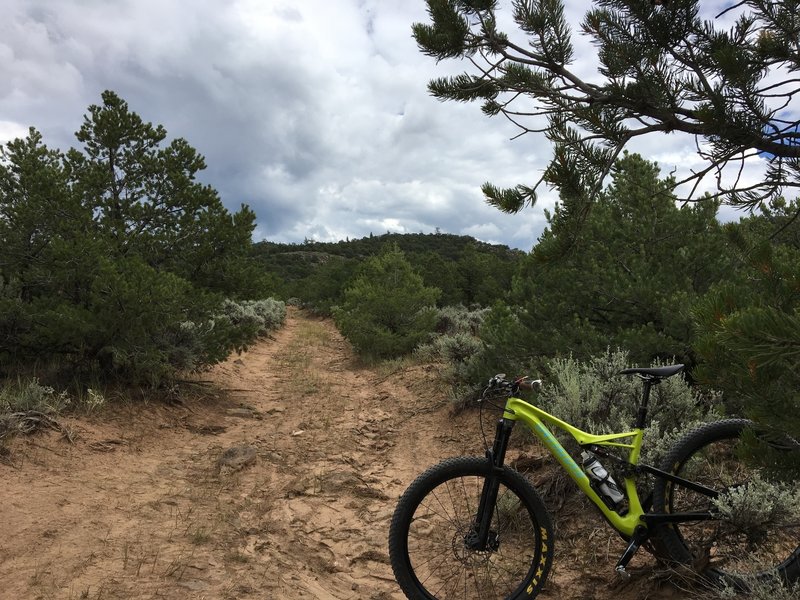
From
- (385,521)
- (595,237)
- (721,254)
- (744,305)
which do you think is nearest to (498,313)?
(595,237)

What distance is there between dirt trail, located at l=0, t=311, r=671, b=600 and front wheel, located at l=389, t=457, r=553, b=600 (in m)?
0.31

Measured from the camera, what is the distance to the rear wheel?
246cm

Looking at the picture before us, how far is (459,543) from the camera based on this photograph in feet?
Result: 9.34

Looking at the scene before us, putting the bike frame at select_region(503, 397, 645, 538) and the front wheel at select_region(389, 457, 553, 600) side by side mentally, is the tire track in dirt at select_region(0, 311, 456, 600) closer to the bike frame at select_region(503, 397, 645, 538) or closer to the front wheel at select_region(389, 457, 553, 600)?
the front wheel at select_region(389, 457, 553, 600)

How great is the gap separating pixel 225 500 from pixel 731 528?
392 cm

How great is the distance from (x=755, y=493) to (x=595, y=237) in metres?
4.54

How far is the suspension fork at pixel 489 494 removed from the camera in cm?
267

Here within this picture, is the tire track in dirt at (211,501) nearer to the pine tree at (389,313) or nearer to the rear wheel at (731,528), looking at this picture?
the rear wheel at (731,528)

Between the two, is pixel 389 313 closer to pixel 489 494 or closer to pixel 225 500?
pixel 225 500

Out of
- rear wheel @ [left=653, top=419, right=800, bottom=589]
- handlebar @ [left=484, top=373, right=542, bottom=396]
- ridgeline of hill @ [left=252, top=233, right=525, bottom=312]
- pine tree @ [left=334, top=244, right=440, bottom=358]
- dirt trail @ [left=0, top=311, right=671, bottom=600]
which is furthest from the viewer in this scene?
ridgeline of hill @ [left=252, top=233, right=525, bottom=312]

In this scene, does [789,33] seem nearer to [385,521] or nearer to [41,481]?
[385,521]

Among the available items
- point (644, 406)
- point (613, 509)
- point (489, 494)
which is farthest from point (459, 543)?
point (644, 406)

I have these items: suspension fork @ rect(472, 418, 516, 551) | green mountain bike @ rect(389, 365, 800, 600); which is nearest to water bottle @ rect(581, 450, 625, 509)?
green mountain bike @ rect(389, 365, 800, 600)

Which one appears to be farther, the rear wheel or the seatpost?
the seatpost
